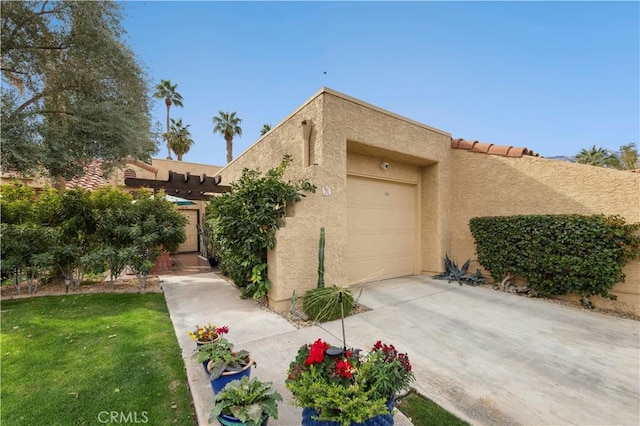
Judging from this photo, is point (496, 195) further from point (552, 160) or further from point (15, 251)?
point (15, 251)

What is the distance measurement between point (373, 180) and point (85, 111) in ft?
26.8

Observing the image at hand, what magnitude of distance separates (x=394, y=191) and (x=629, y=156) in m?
35.0

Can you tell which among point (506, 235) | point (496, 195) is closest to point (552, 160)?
point (496, 195)

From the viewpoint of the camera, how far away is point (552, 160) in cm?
681

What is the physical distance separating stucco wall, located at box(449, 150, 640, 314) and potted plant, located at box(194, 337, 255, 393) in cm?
759

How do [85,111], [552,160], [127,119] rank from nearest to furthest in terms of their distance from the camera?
[552,160] < [85,111] < [127,119]

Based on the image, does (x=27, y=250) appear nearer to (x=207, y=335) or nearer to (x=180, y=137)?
(x=207, y=335)

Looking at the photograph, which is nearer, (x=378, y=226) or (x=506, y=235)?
(x=506, y=235)

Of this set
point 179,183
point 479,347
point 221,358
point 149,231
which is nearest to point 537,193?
point 479,347

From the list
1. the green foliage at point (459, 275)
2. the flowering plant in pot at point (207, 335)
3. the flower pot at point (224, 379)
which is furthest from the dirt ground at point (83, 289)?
the green foliage at point (459, 275)

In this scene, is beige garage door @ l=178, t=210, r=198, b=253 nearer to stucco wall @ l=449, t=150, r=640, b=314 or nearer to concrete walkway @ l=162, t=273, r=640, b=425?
concrete walkway @ l=162, t=273, r=640, b=425

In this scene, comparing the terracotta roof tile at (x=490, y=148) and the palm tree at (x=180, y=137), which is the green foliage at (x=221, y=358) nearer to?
the terracotta roof tile at (x=490, y=148)

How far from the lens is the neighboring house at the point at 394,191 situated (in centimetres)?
579

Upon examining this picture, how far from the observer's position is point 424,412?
2.68m
